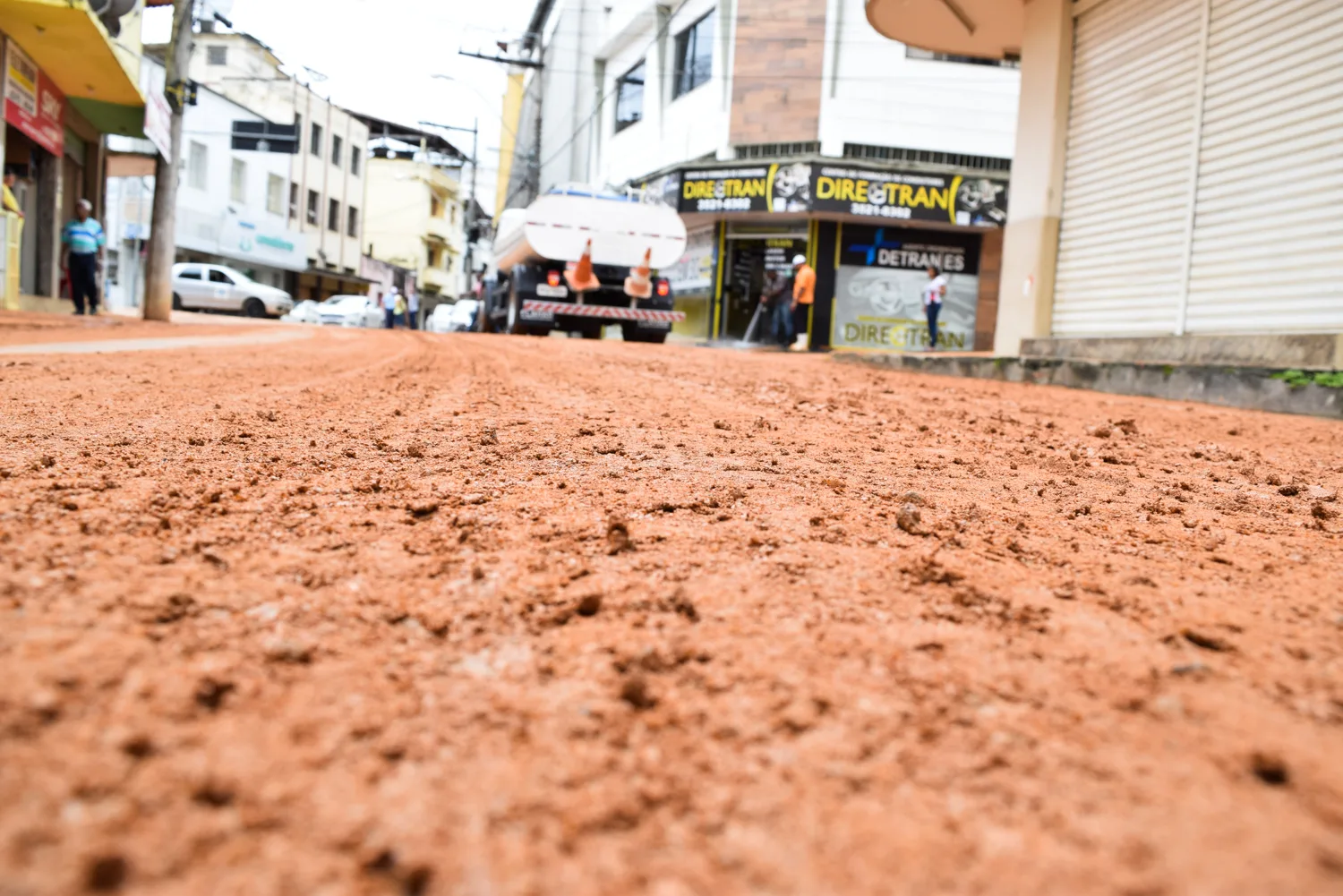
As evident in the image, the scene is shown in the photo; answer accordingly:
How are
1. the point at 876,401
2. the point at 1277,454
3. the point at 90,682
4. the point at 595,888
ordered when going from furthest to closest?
the point at 876,401, the point at 1277,454, the point at 90,682, the point at 595,888

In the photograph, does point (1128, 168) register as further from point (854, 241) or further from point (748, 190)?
point (854, 241)

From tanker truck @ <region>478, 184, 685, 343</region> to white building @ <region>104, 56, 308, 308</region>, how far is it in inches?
630

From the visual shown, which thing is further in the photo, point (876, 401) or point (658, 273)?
point (658, 273)

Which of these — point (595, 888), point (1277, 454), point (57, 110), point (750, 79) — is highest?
point (750, 79)

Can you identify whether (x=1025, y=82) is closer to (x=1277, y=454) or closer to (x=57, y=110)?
(x=1277, y=454)

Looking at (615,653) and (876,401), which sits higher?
(876,401)

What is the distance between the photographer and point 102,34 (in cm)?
1137

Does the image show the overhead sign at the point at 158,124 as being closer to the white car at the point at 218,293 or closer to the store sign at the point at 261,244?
the white car at the point at 218,293

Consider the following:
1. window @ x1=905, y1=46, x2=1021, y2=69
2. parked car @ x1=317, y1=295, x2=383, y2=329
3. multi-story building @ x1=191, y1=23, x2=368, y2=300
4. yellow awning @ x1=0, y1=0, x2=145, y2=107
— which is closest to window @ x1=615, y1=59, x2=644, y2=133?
window @ x1=905, y1=46, x2=1021, y2=69

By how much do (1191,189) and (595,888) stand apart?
28.3ft

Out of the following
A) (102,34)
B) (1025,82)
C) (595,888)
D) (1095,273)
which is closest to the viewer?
(595,888)

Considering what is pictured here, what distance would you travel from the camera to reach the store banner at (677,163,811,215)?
Result: 18.4 metres

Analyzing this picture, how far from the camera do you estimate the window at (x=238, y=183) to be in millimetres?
32750

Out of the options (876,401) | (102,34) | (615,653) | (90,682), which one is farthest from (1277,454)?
(102,34)
